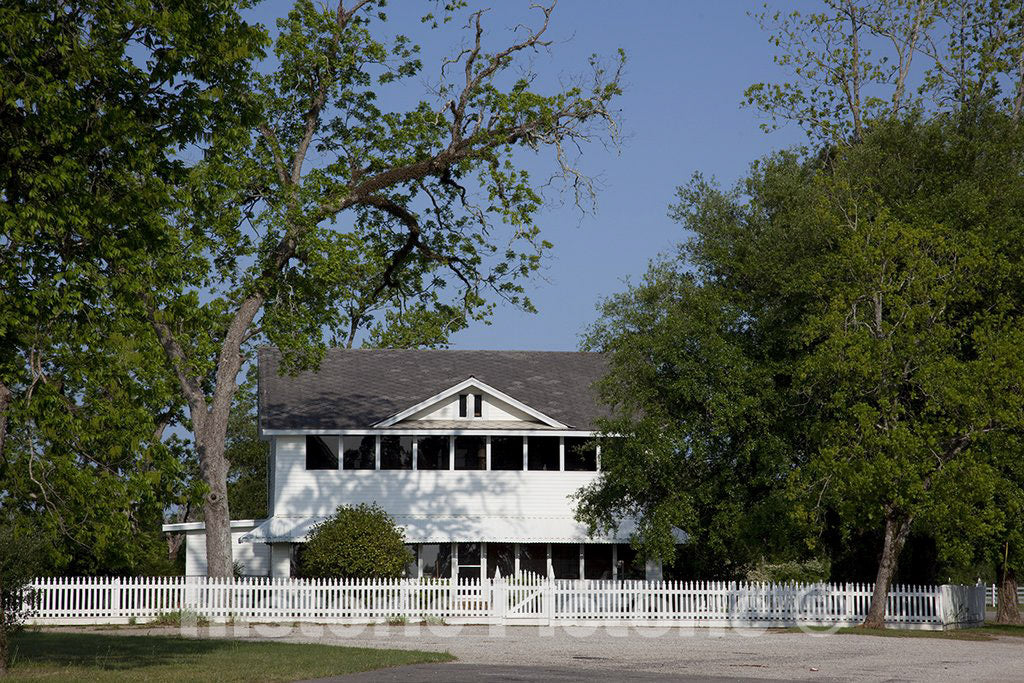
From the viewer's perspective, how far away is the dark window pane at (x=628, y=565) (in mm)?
38688

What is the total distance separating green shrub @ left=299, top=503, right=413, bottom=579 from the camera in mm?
34000

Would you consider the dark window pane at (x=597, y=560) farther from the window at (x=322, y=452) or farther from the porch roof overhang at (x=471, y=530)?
the window at (x=322, y=452)

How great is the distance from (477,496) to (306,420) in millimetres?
5750

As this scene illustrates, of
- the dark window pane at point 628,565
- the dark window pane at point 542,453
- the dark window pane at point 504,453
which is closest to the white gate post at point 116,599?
the dark window pane at point 504,453

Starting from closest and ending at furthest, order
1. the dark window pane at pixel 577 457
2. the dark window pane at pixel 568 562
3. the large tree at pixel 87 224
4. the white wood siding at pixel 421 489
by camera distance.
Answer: the large tree at pixel 87 224
the white wood siding at pixel 421 489
the dark window pane at pixel 568 562
the dark window pane at pixel 577 457

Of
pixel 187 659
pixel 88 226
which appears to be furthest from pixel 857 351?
pixel 88 226

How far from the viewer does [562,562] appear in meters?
38.6

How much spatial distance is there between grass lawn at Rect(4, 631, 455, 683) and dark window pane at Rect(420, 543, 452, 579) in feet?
46.8

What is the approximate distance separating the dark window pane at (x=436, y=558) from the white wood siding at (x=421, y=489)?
40.5 inches

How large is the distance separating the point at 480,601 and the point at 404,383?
11.1 metres

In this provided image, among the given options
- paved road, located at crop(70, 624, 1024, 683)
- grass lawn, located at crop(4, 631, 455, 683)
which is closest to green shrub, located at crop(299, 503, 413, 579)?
paved road, located at crop(70, 624, 1024, 683)

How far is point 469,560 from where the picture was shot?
3803 centimetres

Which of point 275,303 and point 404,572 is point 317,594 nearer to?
point 404,572

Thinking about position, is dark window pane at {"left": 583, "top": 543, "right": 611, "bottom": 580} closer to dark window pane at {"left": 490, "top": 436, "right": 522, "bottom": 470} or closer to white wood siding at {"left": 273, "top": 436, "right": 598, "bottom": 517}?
white wood siding at {"left": 273, "top": 436, "right": 598, "bottom": 517}
